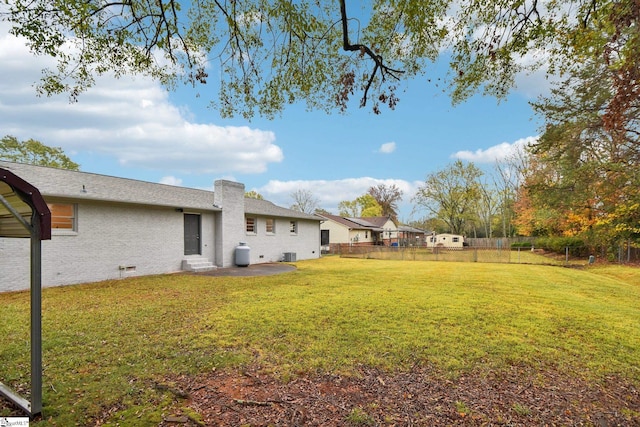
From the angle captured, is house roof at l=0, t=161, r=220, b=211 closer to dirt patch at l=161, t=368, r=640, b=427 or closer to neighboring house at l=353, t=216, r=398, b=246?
dirt patch at l=161, t=368, r=640, b=427

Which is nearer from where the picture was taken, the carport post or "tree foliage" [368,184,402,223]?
the carport post

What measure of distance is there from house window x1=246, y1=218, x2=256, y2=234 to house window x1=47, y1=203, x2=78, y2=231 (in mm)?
8129

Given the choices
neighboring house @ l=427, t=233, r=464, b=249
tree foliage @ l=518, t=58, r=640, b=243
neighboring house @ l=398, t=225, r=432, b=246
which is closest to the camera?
tree foliage @ l=518, t=58, r=640, b=243

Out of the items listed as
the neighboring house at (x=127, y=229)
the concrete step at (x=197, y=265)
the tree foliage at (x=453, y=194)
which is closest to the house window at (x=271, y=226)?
the neighboring house at (x=127, y=229)

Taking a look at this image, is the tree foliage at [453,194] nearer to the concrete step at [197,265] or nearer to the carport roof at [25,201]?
the concrete step at [197,265]

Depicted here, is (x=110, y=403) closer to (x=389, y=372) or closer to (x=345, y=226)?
(x=389, y=372)

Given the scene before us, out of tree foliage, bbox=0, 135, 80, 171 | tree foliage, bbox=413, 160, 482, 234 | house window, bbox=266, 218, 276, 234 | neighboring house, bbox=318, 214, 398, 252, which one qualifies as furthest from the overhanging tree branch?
tree foliage, bbox=413, 160, 482, 234

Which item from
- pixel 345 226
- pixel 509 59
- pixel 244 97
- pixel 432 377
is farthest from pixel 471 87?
pixel 345 226

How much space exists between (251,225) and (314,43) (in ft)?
44.7

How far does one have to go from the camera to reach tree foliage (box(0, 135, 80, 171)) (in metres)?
27.4

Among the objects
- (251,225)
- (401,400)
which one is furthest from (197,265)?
(401,400)

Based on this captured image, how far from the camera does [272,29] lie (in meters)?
4.62

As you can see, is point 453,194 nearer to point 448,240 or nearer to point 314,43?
point 448,240

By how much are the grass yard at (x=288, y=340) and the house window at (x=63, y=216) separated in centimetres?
205
